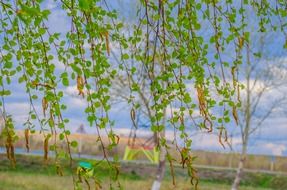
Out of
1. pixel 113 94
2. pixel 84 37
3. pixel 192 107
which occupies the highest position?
pixel 113 94

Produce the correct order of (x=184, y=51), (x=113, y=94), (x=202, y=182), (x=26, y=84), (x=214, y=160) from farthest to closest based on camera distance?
(x=214, y=160) → (x=202, y=182) → (x=113, y=94) → (x=26, y=84) → (x=184, y=51)

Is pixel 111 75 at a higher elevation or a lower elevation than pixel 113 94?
lower

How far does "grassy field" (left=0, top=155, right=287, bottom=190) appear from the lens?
1476cm

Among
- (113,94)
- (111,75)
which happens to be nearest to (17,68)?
(111,75)

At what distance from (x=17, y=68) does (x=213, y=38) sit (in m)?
1.22

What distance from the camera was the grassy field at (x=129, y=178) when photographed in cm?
1476

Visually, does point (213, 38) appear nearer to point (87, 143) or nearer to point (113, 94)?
point (113, 94)

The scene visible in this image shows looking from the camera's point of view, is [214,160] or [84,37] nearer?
[84,37]

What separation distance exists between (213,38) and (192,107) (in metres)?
0.48

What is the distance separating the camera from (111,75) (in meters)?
→ 3.73

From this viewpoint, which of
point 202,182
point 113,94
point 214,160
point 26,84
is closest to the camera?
point 26,84

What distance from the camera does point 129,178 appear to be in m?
17.1

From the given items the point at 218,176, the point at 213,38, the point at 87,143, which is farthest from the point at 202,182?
the point at 213,38

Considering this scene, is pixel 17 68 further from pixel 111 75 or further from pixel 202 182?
pixel 202 182
